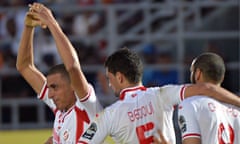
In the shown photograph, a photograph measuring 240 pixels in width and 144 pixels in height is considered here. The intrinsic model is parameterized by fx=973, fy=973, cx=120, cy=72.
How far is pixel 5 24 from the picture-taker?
16.9 m

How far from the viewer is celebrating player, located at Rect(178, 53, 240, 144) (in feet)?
22.9

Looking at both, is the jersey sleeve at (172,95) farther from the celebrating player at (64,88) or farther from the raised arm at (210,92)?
the celebrating player at (64,88)

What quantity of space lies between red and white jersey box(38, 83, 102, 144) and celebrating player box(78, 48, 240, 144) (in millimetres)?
Answer: 469

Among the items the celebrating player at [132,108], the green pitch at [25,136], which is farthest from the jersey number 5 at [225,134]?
the green pitch at [25,136]

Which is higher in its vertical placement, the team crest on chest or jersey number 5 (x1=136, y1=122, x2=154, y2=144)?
jersey number 5 (x1=136, y1=122, x2=154, y2=144)

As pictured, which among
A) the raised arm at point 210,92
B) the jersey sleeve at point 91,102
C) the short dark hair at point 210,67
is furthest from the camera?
the jersey sleeve at point 91,102

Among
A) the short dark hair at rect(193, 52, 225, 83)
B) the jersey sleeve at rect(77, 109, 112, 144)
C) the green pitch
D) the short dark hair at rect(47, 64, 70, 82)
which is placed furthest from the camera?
the green pitch

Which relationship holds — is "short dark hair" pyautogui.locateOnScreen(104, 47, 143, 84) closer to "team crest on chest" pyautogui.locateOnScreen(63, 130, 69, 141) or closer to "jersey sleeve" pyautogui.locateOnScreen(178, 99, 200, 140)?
"jersey sleeve" pyautogui.locateOnScreen(178, 99, 200, 140)

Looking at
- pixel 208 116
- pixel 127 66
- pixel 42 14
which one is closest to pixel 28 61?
pixel 42 14

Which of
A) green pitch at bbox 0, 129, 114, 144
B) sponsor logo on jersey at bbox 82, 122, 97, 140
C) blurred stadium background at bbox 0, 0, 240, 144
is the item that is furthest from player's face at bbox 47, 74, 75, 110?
blurred stadium background at bbox 0, 0, 240, 144

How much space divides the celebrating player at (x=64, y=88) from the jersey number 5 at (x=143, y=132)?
607 mm

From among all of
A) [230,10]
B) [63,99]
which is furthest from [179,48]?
[63,99]

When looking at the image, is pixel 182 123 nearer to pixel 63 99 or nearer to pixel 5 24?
pixel 63 99

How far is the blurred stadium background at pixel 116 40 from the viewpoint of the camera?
54.2ft
